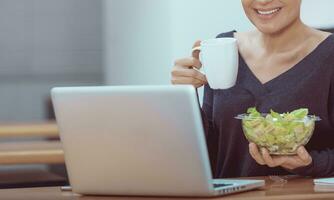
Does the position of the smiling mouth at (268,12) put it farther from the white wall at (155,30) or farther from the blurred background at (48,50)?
the blurred background at (48,50)

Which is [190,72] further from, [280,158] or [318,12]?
[318,12]

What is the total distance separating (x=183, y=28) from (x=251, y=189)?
155 centimetres

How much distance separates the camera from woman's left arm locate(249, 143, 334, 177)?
54.8 inches

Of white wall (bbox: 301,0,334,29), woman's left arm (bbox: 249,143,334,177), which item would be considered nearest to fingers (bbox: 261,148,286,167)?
woman's left arm (bbox: 249,143,334,177)

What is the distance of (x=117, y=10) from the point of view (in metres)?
4.34

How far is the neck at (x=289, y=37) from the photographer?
179cm

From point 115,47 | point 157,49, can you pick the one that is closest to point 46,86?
point 115,47

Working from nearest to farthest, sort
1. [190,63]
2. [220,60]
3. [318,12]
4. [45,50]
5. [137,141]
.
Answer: [137,141]
[220,60]
[190,63]
[318,12]
[45,50]

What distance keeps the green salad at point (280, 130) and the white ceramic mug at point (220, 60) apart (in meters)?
0.13

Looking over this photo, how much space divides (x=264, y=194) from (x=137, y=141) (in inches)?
9.0

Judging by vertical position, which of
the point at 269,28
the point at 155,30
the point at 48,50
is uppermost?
the point at 269,28

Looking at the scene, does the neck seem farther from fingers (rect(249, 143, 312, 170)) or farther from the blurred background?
the blurred background

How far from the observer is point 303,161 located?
4.59ft

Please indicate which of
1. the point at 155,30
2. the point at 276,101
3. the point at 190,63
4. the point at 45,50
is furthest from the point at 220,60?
the point at 45,50
